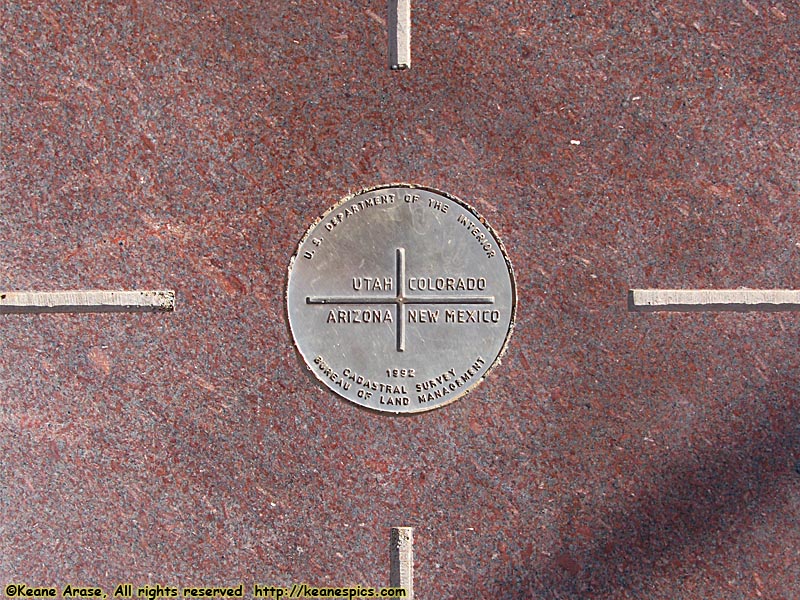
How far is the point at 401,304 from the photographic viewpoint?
97.3 inches

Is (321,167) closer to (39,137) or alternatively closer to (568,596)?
(39,137)

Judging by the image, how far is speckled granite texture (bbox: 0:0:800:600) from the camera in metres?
2.49

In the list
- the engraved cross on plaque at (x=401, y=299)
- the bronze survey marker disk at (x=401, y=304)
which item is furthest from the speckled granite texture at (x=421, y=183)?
the engraved cross on plaque at (x=401, y=299)

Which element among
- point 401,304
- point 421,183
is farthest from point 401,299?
point 421,183

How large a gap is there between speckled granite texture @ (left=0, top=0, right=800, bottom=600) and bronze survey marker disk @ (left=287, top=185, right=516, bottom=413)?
0.11m

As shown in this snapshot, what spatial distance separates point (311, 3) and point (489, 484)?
2247 mm

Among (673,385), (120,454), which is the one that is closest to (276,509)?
(120,454)

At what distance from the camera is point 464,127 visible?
2.51m

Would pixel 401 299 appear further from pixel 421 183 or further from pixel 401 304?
pixel 421 183

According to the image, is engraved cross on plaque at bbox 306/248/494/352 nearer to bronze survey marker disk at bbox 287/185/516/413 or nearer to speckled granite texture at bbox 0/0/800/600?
bronze survey marker disk at bbox 287/185/516/413

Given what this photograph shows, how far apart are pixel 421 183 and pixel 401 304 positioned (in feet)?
1.77

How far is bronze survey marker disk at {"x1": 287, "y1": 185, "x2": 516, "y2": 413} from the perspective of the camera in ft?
8.11

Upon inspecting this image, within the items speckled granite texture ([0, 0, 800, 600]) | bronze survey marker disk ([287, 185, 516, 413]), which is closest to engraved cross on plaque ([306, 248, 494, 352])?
bronze survey marker disk ([287, 185, 516, 413])

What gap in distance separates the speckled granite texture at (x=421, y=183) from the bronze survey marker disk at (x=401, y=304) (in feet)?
0.35
